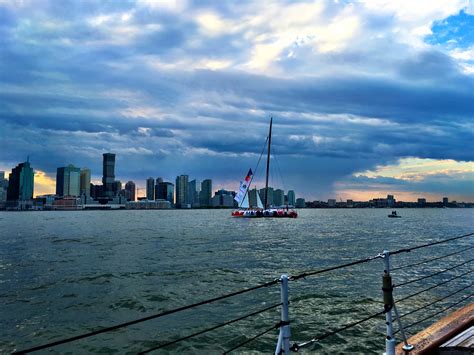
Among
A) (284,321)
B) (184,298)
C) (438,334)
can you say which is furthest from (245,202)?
(284,321)

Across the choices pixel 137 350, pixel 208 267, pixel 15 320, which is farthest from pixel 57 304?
pixel 208 267

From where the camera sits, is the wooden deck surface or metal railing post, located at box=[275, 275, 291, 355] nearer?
metal railing post, located at box=[275, 275, 291, 355]

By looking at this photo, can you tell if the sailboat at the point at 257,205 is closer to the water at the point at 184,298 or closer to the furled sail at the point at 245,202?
the furled sail at the point at 245,202

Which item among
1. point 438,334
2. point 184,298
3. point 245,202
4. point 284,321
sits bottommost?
point 184,298

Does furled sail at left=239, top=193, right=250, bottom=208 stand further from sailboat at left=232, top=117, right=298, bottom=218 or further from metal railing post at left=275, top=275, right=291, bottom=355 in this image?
metal railing post at left=275, top=275, right=291, bottom=355

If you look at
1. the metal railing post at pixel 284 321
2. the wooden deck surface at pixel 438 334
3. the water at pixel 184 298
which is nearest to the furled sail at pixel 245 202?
the water at pixel 184 298

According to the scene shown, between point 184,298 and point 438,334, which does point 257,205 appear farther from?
point 438,334

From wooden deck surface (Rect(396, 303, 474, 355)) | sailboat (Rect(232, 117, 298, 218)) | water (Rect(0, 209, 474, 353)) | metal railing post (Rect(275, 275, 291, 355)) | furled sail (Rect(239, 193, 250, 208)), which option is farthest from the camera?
furled sail (Rect(239, 193, 250, 208))

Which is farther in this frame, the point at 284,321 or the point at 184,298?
the point at 184,298

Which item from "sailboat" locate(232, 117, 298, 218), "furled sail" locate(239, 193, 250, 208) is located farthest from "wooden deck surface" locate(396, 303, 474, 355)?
"furled sail" locate(239, 193, 250, 208)

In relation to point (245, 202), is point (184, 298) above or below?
below

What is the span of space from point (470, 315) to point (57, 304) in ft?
47.4

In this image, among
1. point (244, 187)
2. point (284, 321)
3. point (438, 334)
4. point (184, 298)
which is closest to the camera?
point (284, 321)

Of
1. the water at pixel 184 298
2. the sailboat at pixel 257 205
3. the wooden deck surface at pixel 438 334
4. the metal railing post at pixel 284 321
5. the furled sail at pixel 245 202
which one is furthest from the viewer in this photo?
the furled sail at pixel 245 202
